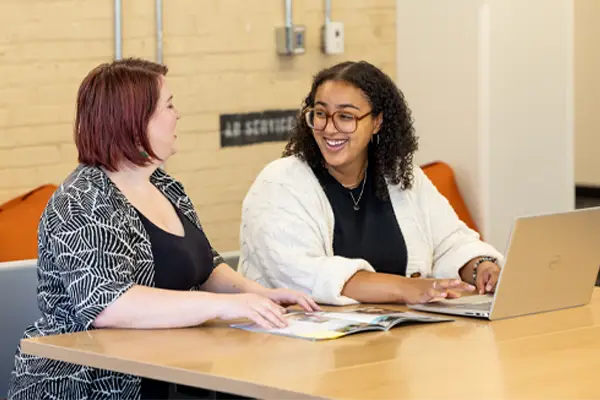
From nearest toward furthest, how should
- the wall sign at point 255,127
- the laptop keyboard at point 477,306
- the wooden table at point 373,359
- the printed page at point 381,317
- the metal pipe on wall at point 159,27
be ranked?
the wooden table at point 373,359 → the printed page at point 381,317 → the laptop keyboard at point 477,306 → the metal pipe on wall at point 159,27 → the wall sign at point 255,127

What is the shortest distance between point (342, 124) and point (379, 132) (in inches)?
8.5

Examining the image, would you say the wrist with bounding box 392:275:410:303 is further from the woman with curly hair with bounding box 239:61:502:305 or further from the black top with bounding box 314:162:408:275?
the black top with bounding box 314:162:408:275

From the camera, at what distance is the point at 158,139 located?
2840 millimetres

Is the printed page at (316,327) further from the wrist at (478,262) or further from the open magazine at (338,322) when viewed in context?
the wrist at (478,262)

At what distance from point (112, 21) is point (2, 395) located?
1.70m

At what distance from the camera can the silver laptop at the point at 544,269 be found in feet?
8.84

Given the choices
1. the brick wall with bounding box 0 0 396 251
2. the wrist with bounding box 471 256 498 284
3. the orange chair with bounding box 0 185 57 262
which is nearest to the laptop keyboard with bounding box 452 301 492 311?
the wrist with bounding box 471 256 498 284

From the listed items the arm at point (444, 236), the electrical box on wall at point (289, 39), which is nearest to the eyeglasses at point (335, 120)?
the arm at point (444, 236)

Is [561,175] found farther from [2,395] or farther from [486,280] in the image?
[2,395]

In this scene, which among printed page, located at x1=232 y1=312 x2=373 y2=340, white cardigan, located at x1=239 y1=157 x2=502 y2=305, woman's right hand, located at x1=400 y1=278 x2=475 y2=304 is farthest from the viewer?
white cardigan, located at x1=239 y1=157 x2=502 y2=305

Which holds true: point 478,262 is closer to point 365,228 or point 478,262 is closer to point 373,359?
point 365,228

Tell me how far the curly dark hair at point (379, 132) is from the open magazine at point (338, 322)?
77cm

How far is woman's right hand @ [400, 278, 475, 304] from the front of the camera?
2975 millimetres

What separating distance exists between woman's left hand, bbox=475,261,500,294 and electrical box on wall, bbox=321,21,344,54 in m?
1.92
